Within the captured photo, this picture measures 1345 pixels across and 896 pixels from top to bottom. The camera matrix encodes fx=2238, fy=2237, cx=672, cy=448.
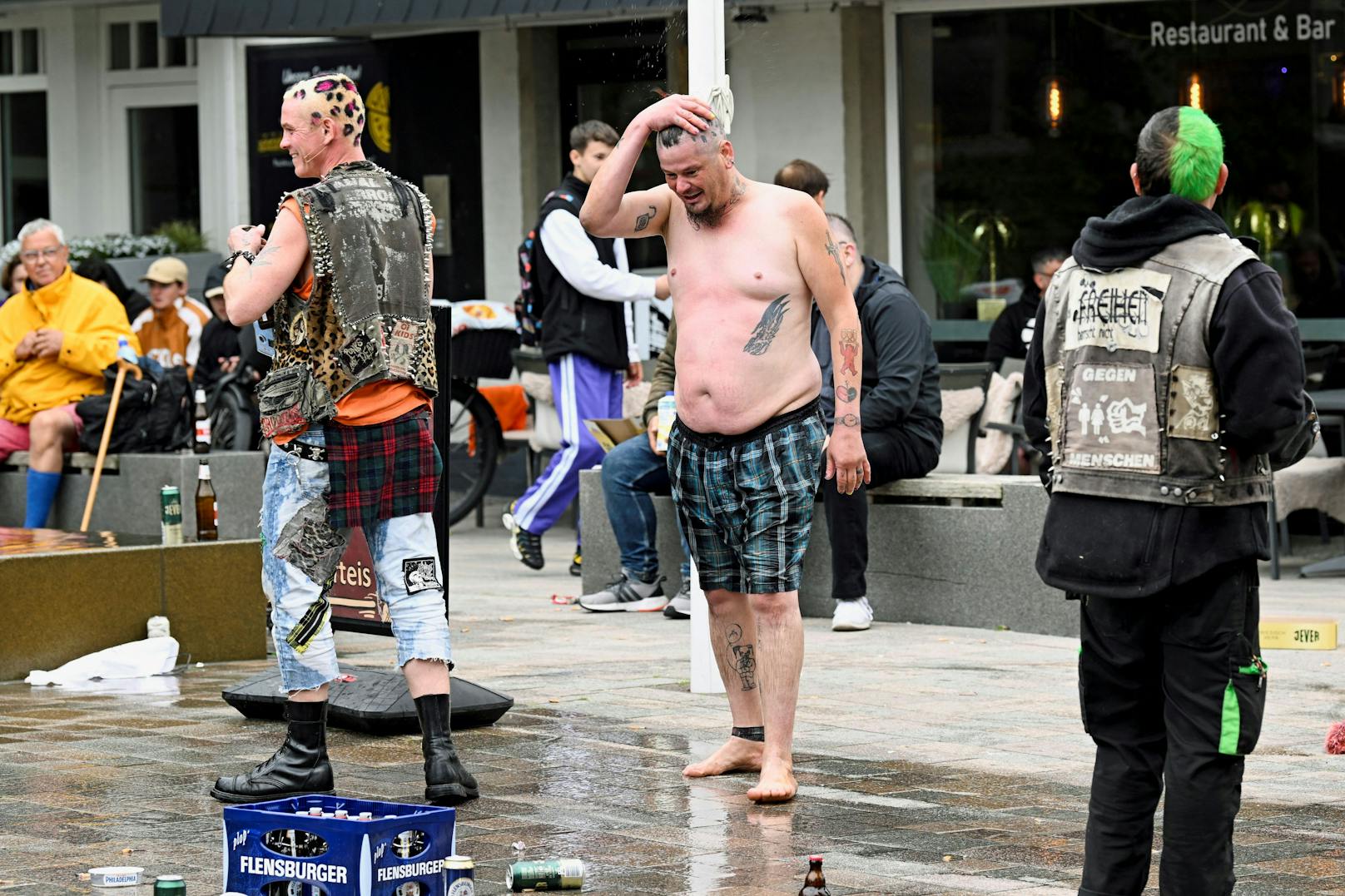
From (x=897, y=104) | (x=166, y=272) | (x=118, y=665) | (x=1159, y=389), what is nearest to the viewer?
(x=1159, y=389)

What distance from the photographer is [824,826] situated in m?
5.89

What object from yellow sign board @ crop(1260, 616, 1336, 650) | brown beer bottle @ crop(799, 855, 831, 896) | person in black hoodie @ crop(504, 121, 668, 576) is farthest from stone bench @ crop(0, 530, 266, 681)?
brown beer bottle @ crop(799, 855, 831, 896)

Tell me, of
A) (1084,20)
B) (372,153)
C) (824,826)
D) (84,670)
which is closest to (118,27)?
(372,153)

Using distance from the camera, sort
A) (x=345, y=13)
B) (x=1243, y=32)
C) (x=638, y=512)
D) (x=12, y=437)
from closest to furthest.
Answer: (x=638, y=512) → (x=12, y=437) → (x=1243, y=32) → (x=345, y=13)

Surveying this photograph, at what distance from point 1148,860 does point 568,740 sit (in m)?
2.80

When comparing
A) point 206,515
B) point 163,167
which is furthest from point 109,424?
point 163,167

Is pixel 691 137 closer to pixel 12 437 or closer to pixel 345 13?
pixel 12 437

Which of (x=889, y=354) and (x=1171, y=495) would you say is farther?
(x=889, y=354)

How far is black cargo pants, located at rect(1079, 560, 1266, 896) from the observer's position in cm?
463

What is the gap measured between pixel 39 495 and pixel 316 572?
653 centimetres

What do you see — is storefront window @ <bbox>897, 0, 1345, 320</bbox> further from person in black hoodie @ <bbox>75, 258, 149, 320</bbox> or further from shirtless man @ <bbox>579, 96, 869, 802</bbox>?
shirtless man @ <bbox>579, 96, 869, 802</bbox>

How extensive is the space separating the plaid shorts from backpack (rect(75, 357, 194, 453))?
20.5 ft

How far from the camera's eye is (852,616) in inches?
389

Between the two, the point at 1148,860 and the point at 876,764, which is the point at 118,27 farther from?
the point at 1148,860
